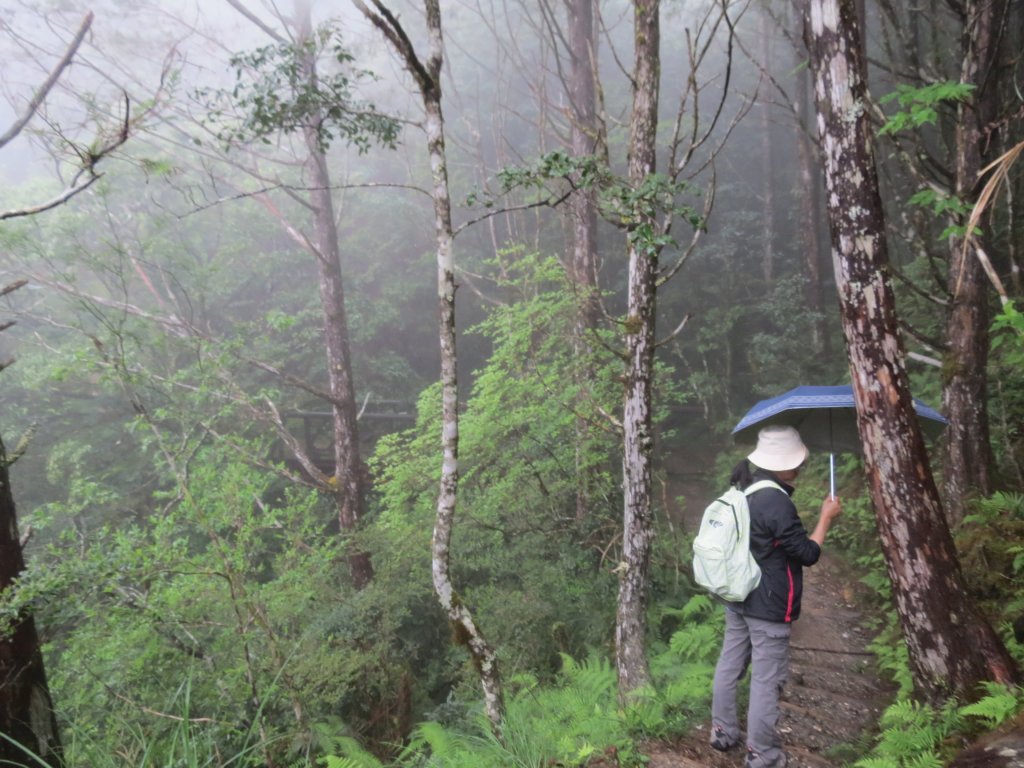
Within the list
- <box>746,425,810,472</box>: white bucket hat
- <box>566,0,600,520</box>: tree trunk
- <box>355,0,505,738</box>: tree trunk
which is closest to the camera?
<box>746,425,810,472</box>: white bucket hat

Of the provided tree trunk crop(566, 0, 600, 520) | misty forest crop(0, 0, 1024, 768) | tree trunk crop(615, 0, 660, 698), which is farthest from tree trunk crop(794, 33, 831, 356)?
tree trunk crop(615, 0, 660, 698)

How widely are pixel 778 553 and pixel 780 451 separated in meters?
0.53

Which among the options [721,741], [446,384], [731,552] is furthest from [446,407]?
[721,741]

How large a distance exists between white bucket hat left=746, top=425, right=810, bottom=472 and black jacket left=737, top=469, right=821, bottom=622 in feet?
0.48

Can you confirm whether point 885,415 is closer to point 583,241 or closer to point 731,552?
point 731,552

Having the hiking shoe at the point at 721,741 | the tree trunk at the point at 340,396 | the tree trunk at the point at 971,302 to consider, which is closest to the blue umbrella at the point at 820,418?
the tree trunk at the point at 971,302

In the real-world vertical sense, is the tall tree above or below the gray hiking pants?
above

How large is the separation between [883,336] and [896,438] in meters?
0.57

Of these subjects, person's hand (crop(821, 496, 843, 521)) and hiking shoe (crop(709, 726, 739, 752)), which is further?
hiking shoe (crop(709, 726, 739, 752))

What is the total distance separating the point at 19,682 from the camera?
11.3 ft

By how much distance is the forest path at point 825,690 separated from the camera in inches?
135

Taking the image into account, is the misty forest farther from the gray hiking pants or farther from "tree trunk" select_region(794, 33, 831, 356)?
the gray hiking pants

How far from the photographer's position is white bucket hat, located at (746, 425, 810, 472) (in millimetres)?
3121

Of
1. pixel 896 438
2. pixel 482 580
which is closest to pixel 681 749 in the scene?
pixel 896 438
